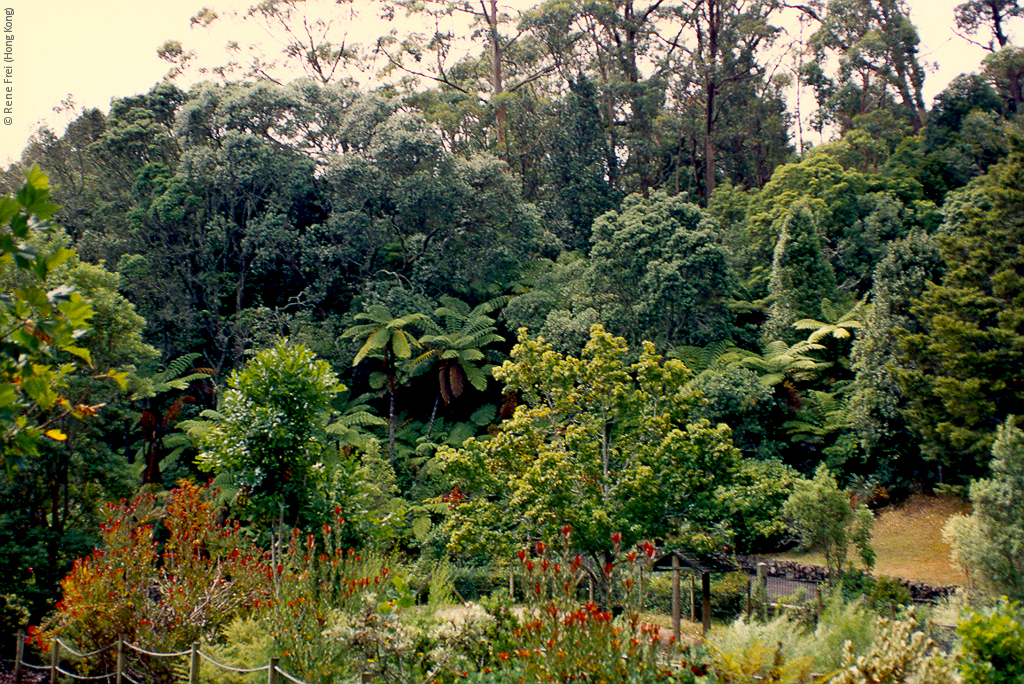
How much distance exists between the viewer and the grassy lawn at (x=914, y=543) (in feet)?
57.1

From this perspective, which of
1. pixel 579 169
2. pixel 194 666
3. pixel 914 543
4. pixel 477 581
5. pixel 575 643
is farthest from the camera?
pixel 579 169

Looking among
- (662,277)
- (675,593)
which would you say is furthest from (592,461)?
(662,277)

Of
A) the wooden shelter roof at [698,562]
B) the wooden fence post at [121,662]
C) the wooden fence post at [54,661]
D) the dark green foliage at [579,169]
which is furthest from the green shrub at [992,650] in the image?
the dark green foliage at [579,169]

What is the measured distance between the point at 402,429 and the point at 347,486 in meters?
10.7

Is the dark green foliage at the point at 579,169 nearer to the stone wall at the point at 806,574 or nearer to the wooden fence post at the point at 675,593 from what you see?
the stone wall at the point at 806,574

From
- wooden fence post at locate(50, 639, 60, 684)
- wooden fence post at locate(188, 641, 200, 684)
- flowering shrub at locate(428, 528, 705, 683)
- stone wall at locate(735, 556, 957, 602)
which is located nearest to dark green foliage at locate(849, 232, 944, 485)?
stone wall at locate(735, 556, 957, 602)

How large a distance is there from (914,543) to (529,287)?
1235 centimetres

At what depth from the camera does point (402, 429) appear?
888 inches

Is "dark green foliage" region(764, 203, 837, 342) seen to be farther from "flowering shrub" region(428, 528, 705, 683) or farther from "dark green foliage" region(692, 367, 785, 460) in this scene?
"flowering shrub" region(428, 528, 705, 683)

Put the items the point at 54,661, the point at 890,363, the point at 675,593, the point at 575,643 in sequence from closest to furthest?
the point at 575,643 < the point at 54,661 < the point at 675,593 < the point at 890,363

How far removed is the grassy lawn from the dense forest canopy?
0.83 metres

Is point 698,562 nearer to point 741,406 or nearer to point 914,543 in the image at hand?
point 741,406

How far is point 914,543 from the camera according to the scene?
19.1 m

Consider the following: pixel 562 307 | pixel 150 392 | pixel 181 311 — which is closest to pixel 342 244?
pixel 181 311
